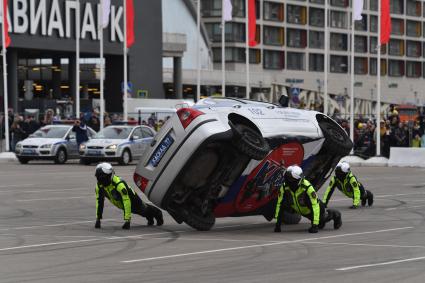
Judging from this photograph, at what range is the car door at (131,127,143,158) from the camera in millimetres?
38938

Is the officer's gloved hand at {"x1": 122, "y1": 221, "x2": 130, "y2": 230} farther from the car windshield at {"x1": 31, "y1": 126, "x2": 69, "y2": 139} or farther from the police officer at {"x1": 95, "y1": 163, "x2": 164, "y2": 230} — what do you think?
the car windshield at {"x1": 31, "y1": 126, "x2": 69, "y2": 139}

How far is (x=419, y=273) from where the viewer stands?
37.0ft

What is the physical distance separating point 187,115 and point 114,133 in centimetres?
2409

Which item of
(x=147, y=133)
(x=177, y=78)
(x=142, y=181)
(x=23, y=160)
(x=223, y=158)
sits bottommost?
(x=23, y=160)

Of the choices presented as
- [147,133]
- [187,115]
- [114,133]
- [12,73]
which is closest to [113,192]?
[187,115]

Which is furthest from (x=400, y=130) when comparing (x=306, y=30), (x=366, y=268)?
(x=306, y=30)

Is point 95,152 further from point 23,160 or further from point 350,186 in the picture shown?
point 350,186

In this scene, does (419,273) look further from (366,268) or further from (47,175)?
(47,175)

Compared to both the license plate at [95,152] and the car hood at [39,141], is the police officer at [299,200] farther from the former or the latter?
the car hood at [39,141]

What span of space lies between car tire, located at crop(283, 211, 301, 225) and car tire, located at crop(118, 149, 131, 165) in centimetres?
2166

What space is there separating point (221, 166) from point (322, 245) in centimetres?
222

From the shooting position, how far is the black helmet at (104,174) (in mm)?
16109

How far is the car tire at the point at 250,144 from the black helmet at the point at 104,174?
84.7 inches

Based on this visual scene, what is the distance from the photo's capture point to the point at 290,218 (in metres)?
17.0
